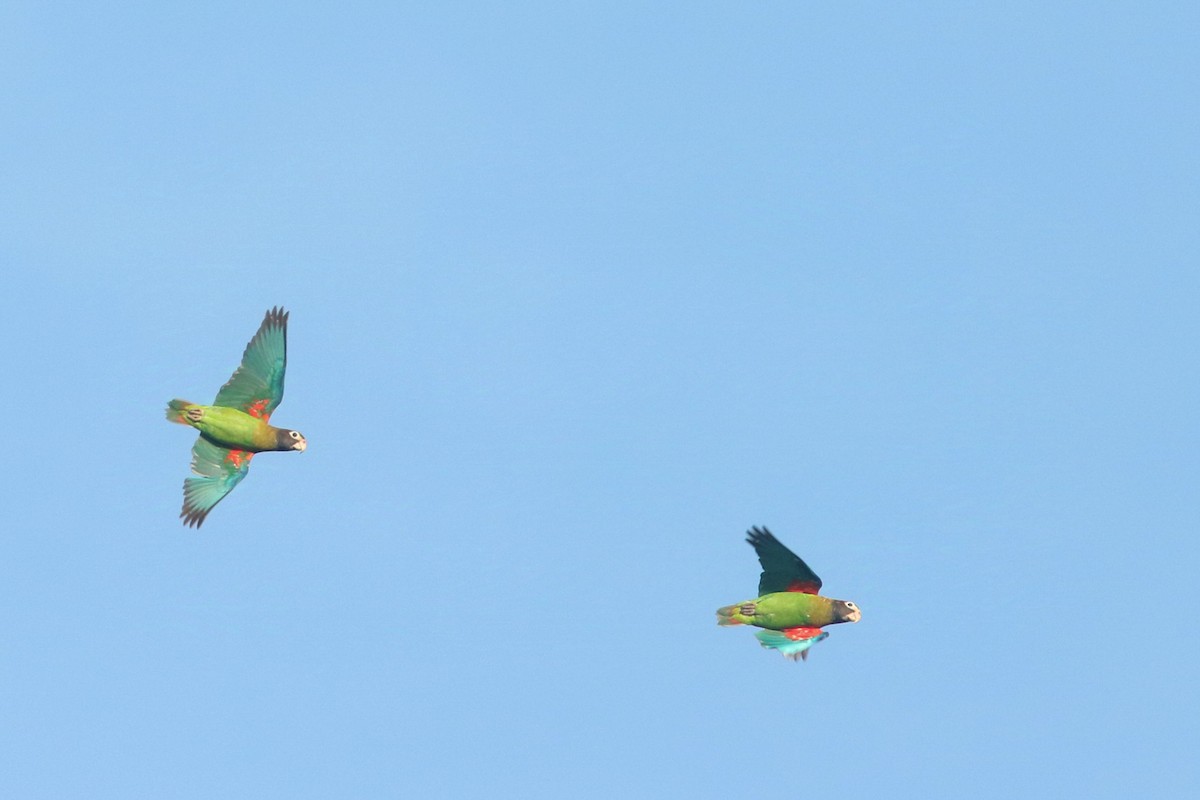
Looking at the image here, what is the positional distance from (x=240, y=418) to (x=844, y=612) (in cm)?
1989

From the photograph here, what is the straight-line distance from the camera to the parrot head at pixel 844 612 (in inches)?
2571

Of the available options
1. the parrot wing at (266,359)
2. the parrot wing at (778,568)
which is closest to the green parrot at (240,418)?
the parrot wing at (266,359)

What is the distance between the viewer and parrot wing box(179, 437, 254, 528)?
6925 cm

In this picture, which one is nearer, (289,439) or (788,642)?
(788,642)

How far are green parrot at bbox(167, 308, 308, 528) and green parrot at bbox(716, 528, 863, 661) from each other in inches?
605

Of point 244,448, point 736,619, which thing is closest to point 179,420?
point 244,448

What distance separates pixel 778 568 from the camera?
64938 mm

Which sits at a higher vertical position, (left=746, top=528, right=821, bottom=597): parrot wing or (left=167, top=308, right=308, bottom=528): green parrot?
(left=167, top=308, right=308, bottom=528): green parrot

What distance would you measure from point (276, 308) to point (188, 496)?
22.3 feet

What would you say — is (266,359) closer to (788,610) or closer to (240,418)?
(240,418)

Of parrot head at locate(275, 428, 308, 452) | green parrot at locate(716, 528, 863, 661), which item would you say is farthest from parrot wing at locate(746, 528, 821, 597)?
parrot head at locate(275, 428, 308, 452)

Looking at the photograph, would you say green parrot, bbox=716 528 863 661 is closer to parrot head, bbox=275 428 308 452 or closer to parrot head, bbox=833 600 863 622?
parrot head, bbox=833 600 863 622

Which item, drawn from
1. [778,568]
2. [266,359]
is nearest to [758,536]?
[778,568]

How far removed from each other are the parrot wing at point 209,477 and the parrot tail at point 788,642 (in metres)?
17.6
